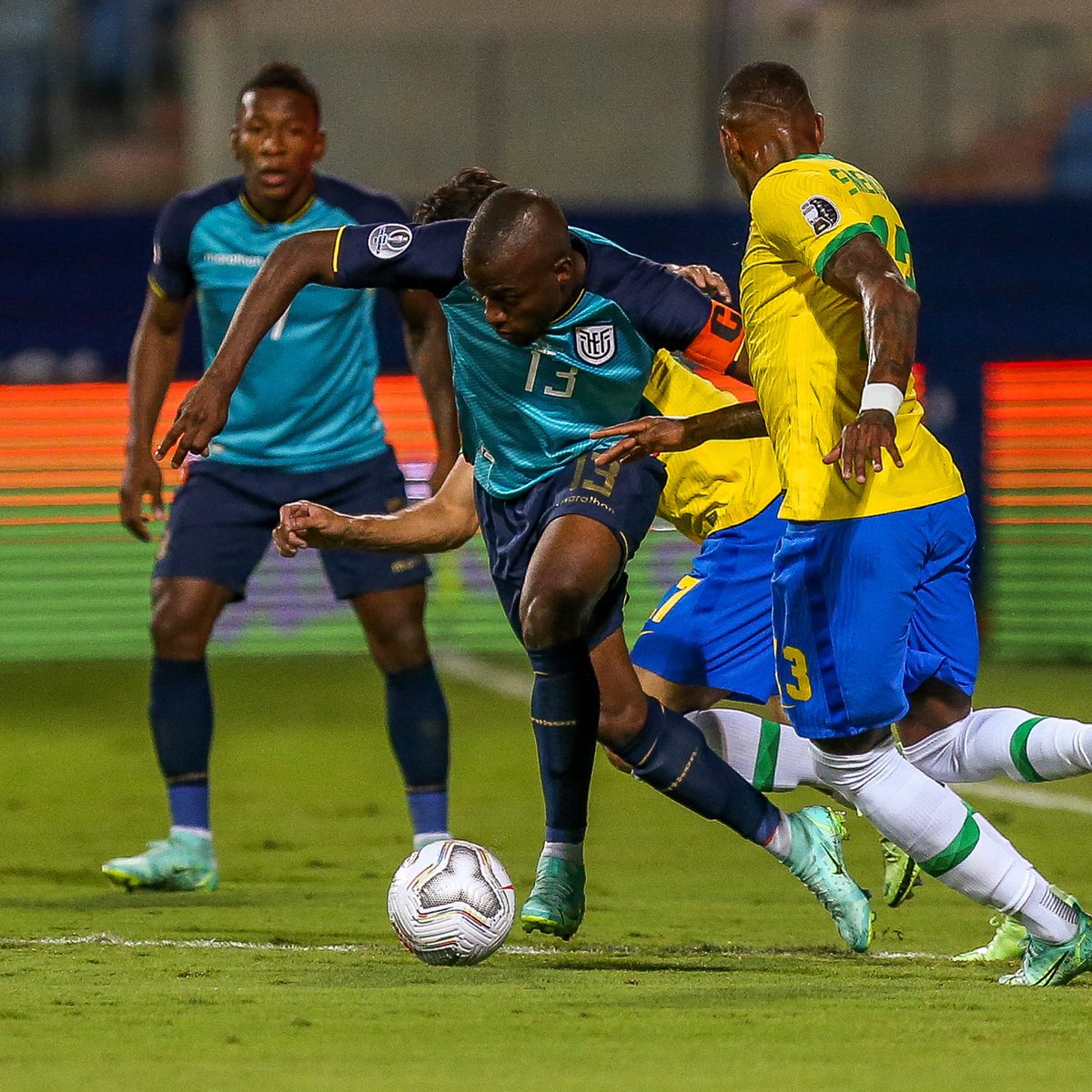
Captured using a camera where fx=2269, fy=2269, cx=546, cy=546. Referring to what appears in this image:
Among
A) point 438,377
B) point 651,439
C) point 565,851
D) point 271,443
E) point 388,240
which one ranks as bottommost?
point 565,851

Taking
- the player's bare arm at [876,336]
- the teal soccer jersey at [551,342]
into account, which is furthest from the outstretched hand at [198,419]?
the player's bare arm at [876,336]

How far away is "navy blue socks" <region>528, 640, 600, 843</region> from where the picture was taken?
530 cm

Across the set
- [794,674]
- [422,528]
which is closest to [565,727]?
[422,528]

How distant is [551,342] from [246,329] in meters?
0.70

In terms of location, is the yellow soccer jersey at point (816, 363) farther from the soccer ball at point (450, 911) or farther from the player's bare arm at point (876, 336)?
the soccer ball at point (450, 911)

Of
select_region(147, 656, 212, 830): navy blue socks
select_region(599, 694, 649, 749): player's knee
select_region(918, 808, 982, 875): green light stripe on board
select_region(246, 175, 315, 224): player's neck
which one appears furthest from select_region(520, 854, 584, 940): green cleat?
select_region(246, 175, 315, 224): player's neck

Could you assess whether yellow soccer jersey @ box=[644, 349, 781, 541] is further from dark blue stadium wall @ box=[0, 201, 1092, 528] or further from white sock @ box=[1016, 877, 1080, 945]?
dark blue stadium wall @ box=[0, 201, 1092, 528]

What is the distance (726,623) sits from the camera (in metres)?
5.86

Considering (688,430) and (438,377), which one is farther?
(438,377)

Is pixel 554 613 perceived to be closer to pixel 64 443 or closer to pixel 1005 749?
pixel 1005 749

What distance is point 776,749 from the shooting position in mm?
5895

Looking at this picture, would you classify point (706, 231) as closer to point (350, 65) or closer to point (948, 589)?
point (350, 65)

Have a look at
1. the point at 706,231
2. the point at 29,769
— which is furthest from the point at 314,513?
the point at 706,231

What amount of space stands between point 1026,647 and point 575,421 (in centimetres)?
798
